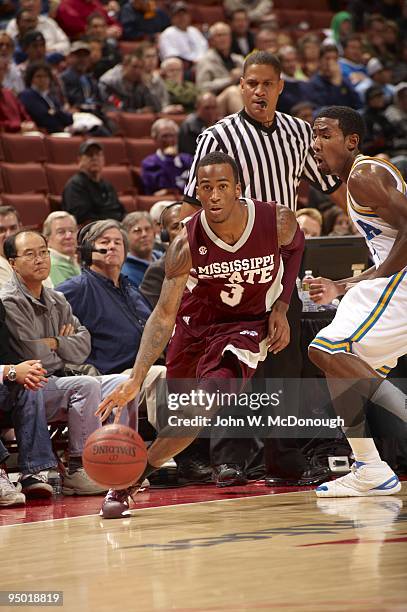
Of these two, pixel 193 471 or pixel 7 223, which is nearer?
pixel 193 471

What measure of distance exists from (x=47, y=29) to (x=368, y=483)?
25.8ft

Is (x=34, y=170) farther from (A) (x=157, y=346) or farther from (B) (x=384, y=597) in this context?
(B) (x=384, y=597)

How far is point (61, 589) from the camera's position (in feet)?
9.95

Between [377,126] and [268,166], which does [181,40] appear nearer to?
[377,126]

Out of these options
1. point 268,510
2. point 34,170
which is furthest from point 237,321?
point 34,170

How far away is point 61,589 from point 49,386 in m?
2.73

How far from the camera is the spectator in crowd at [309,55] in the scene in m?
13.1

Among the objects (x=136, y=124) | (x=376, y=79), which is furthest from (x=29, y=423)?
(x=376, y=79)

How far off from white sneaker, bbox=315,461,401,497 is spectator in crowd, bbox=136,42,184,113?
699 centimetres

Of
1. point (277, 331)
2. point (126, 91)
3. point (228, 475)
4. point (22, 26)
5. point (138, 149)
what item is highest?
point (22, 26)

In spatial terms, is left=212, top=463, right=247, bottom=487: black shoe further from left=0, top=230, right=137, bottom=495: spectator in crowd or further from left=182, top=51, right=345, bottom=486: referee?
left=0, top=230, right=137, bottom=495: spectator in crowd

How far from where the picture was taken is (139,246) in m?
7.41

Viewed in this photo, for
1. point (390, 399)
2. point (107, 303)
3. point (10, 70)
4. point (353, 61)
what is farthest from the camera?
point (353, 61)

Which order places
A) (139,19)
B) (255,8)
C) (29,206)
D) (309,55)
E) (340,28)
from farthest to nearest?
(340,28) → (255,8) → (309,55) → (139,19) → (29,206)
